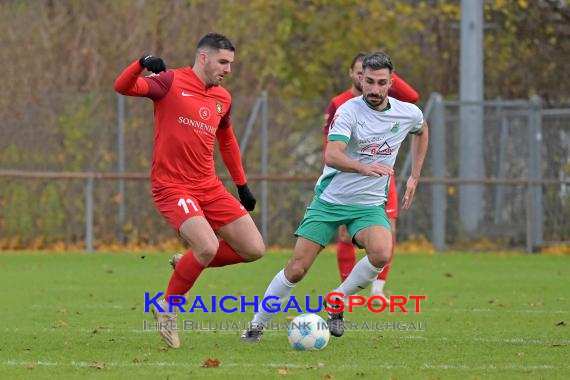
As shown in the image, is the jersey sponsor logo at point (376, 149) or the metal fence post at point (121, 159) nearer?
the jersey sponsor logo at point (376, 149)

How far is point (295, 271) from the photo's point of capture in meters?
9.36

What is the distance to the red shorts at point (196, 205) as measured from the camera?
945 cm

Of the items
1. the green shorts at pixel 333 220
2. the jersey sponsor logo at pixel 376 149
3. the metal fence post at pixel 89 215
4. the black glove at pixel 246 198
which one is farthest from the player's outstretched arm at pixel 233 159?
the metal fence post at pixel 89 215

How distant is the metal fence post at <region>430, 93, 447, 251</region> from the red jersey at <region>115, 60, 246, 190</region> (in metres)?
10.8

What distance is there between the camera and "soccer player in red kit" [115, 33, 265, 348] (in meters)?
9.38

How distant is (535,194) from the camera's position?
20.2 metres

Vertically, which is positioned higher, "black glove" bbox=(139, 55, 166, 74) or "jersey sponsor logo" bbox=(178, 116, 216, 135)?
"black glove" bbox=(139, 55, 166, 74)

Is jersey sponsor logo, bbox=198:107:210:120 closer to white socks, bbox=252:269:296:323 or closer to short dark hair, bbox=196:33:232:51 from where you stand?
short dark hair, bbox=196:33:232:51

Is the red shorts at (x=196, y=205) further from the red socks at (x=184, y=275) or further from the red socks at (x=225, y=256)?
the red socks at (x=184, y=275)

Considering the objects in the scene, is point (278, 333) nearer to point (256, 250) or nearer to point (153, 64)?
point (256, 250)

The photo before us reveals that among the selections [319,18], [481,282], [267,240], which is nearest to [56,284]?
[481,282]

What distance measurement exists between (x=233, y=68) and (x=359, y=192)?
13314mm

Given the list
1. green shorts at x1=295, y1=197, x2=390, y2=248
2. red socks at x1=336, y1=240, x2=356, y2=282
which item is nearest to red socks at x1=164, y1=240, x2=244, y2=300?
green shorts at x1=295, y1=197, x2=390, y2=248

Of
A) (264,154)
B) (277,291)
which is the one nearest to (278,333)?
(277,291)
